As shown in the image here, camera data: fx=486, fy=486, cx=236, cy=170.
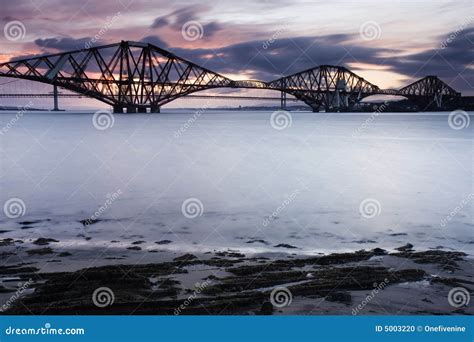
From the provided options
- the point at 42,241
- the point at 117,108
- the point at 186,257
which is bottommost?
the point at 186,257

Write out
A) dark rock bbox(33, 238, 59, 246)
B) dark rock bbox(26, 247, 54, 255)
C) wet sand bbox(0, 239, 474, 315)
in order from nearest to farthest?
wet sand bbox(0, 239, 474, 315) → dark rock bbox(26, 247, 54, 255) → dark rock bbox(33, 238, 59, 246)

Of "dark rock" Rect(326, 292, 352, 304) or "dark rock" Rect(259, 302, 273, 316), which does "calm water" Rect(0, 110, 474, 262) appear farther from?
"dark rock" Rect(259, 302, 273, 316)

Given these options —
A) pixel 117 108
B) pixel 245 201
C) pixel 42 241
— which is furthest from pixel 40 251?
pixel 117 108

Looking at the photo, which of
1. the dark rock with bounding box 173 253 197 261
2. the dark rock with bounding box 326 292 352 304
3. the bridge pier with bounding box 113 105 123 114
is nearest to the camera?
the dark rock with bounding box 326 292 352 304

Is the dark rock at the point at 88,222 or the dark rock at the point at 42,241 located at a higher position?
the dark rock at the point at 88,222

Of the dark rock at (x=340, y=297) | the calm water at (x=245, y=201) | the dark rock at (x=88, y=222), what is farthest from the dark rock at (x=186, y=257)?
the dark rock at (x=88, y=222)

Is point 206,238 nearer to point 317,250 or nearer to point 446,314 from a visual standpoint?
point 317,250

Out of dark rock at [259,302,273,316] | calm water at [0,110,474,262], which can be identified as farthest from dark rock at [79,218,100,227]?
dark rock at [259,302,273,316]

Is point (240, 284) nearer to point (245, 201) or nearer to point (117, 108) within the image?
point (245, 201)

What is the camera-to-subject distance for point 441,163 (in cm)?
2123

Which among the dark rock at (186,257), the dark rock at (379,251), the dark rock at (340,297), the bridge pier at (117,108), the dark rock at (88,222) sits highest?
the bridge pier at (117,108)

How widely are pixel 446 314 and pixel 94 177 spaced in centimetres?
1303

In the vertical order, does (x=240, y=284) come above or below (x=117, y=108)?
below

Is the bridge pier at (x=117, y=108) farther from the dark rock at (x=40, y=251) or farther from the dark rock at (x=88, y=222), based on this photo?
the dark rock at (x=40, y=251)
